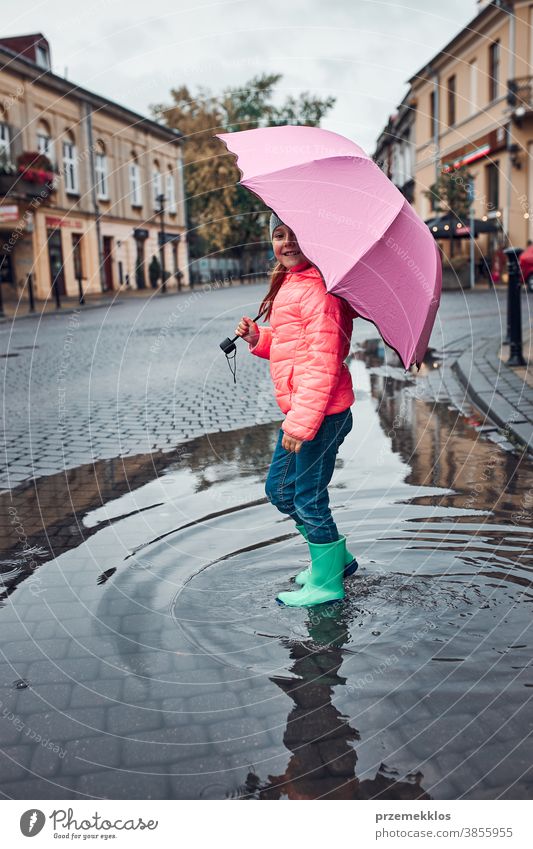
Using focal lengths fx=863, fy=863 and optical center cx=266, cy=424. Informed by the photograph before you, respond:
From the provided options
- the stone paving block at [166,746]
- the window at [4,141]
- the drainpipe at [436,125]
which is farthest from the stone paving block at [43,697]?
the drainpipe at [436,125]

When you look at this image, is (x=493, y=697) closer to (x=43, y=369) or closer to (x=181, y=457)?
(x=181, y=457)

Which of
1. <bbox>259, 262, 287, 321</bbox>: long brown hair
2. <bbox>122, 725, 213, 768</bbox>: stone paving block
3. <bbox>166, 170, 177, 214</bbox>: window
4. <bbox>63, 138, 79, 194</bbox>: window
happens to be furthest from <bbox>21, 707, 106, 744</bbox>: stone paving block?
<bbox>166, 170, 177, 214</bbox>: window

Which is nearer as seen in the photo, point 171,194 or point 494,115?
point 494,115

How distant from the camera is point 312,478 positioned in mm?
3336

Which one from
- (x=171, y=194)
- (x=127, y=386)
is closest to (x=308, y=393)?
(x=127, y=386)

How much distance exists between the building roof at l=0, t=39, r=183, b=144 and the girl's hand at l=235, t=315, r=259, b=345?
22655 millimetres

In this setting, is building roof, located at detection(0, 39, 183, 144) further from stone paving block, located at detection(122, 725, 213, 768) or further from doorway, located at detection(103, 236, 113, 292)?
stone paving block, located at detection(122, 725, 213, 768)

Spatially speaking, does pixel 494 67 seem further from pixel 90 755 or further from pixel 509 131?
pixel 90 755

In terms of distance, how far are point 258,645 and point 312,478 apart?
0.66 metres

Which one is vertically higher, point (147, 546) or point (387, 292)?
point (387, 292)

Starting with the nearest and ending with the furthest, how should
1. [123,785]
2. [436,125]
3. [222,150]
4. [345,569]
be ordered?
[123,785] < [345,569] < [222,150] < [436,125]

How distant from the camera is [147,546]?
4270mm

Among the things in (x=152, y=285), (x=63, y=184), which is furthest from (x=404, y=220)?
(x=152, y=285)
